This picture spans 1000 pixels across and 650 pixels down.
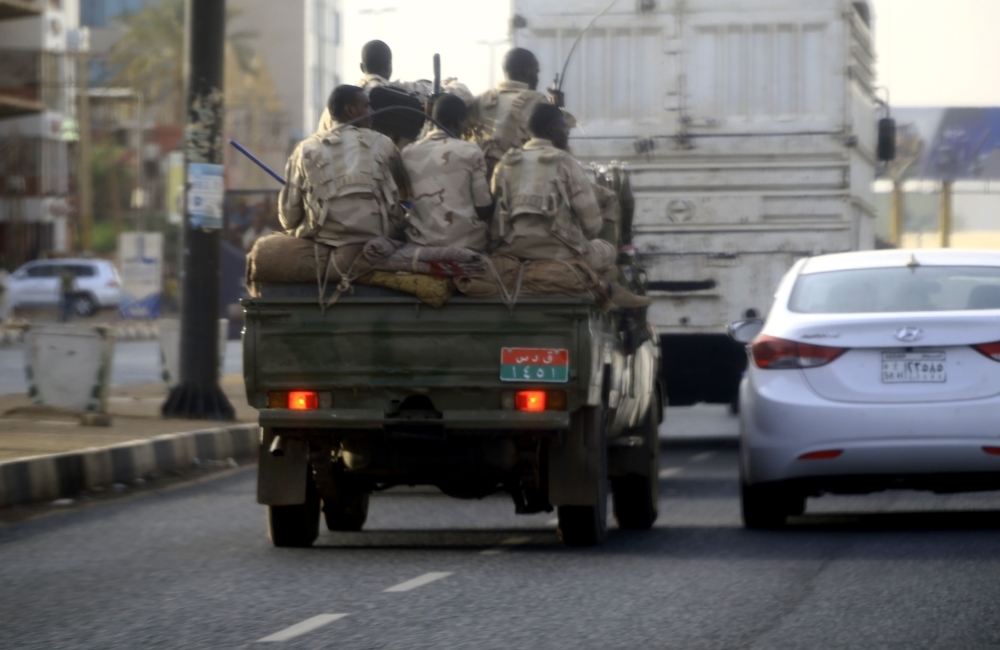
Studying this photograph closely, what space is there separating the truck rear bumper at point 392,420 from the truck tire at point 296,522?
24.7 inches

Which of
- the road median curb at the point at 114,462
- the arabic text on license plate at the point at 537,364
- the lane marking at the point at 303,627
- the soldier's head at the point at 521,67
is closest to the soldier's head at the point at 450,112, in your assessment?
the soldier's head at the point at 521,67

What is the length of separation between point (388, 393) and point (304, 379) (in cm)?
39

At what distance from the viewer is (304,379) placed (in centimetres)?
897

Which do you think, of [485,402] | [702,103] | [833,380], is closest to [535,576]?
[485,402]

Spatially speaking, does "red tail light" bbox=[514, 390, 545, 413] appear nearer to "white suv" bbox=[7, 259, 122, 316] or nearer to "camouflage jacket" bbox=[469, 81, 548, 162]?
"camouflage jacket" bbox=[469, 81, 548, 162]

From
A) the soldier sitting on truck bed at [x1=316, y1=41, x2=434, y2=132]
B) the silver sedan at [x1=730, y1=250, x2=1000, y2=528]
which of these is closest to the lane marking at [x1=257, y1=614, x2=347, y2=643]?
the silver sedan at [x1=730, y1=250, x2=1000, y2=528]

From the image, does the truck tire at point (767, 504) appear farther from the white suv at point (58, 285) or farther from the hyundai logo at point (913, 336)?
the white suv at point (58, 285)

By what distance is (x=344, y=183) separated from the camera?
9.32 m

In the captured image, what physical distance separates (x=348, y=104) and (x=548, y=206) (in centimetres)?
113

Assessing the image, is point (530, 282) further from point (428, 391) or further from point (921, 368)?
point (921, 368)

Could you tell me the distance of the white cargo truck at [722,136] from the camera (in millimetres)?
15875

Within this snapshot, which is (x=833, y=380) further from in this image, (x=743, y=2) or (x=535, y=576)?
(x=743, y=2)

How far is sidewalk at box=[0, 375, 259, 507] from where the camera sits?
12180 mm

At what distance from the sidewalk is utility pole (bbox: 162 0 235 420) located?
1.86ft
